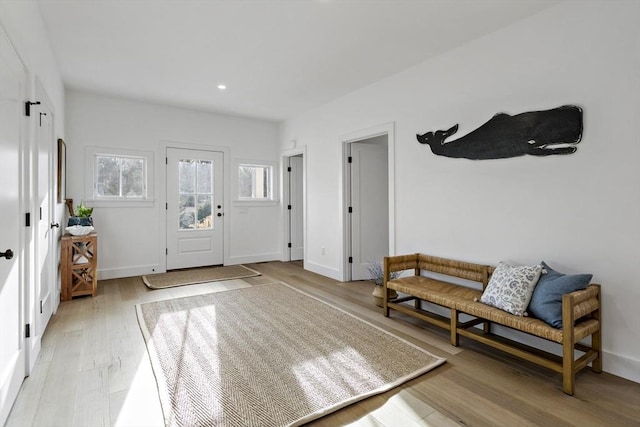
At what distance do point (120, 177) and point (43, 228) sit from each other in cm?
227

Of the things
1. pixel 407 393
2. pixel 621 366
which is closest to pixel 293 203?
pixel 407 393

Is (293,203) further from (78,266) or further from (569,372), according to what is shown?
(569,372)

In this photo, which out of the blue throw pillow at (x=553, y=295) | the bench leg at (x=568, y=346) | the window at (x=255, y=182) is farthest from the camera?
the window at (x=255, y=182)

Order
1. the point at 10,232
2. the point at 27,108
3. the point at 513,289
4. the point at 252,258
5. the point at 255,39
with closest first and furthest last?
the point at 10,232 → the point at 27,108 → the point at 513,289 → the point at 255,39 → the point at 252,258

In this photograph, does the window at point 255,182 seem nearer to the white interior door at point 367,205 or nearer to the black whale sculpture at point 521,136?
the white interior door at point 367,205

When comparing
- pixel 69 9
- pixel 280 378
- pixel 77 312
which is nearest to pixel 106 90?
pixel 69 9

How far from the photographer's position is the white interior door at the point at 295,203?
6.38 meters

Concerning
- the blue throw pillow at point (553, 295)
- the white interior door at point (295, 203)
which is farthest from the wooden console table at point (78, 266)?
the blue throw pillow at point (553, 295)

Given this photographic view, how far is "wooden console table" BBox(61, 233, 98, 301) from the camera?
3852mm

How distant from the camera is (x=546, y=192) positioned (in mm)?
2568

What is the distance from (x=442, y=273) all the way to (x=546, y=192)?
118 cm

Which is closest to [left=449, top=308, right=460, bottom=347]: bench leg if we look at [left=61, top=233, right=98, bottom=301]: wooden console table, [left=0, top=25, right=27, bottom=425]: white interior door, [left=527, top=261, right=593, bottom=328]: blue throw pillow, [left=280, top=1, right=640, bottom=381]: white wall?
[left=527, top=261, right=593, bottom=328]: blue throw pillow

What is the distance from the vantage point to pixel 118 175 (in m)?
4.98

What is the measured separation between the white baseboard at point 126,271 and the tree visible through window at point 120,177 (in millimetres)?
1068
